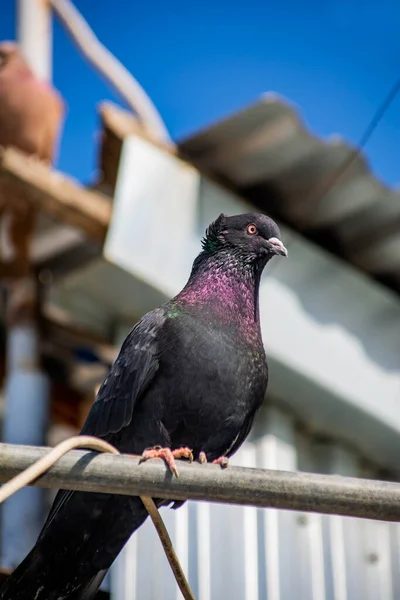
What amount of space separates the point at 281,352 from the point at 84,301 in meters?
1.39

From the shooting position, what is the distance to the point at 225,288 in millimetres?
4098

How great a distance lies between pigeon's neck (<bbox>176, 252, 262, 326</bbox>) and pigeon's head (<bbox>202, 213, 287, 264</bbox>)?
0.15 ft

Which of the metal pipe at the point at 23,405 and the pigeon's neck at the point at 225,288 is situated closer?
the pigeon's neck at the point at 225,288

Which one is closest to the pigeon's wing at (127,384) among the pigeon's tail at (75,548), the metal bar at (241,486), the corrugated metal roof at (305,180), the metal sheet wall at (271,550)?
the pigeon's tail at (75,548)

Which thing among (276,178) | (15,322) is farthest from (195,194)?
(15,322)

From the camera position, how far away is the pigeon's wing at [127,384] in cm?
388

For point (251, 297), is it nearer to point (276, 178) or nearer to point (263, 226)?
point (263, 226)

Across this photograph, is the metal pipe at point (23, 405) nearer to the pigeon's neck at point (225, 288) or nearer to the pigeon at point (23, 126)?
the pigeon at point (23, 126)

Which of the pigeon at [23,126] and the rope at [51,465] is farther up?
the pigeon at [23,126]

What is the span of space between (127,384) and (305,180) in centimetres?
307

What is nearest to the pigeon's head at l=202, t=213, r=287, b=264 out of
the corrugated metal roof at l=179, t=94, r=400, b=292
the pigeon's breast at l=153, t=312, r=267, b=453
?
the pigeon's breast at l=153, t=312, r=267, b=453

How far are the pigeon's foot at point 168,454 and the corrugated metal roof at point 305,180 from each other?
2921 millimetres

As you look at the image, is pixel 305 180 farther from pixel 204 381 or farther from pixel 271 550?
pixel 204 381

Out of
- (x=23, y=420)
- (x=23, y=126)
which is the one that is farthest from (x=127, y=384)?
(x=23, y=126)
